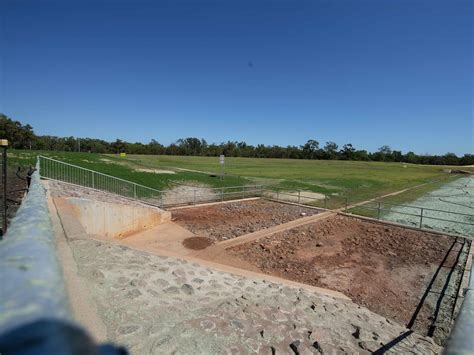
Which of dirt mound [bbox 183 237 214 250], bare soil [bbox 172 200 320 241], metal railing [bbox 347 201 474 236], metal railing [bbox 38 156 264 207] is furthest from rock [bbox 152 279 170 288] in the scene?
metal railing [bbox 347 201 474 236]

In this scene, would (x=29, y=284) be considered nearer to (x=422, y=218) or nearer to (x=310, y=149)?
(x=422, y=218)

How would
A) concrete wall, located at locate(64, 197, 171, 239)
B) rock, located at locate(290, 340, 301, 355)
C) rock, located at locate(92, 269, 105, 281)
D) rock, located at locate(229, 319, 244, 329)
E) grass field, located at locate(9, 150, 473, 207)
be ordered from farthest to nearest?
1. grass field, located at locate(9, 150, 473, 207)
2. concrete wall, located at locate(64, 197, 171, 239)
3. rock, located at locate(92, 269, 105, 281)
4. rock, located at locate(229, 319, 244, 329)
5. rock, located at locate(290, 340, 301, 355)

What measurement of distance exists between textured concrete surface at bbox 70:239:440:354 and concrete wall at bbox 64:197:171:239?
3992 mm

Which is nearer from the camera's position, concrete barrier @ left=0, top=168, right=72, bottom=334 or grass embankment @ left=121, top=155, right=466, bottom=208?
concrete barrier @ left=0, top=168, right=72, bottom=334

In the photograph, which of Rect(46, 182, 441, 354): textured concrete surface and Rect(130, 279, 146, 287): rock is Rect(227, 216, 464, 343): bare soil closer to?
Rect(46, 182, 441, 354): textured concrete surface

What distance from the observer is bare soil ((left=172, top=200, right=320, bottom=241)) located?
13.8 metres

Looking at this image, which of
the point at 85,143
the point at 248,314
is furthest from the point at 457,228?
the point at 85,143

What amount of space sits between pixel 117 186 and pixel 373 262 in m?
14.5

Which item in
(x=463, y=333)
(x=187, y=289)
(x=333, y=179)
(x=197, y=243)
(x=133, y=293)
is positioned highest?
(x=463, y=333)

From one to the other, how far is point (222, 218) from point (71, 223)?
10418 mm

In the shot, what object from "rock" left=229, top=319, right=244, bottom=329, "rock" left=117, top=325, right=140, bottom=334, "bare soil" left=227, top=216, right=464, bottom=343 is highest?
"rock" left=117, top=325, right=140, bottom=334

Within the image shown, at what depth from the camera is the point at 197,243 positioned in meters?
11.5

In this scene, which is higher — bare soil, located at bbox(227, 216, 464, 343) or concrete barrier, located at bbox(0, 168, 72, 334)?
concrete barrier, located at bbox(0, 168, 72, 334)

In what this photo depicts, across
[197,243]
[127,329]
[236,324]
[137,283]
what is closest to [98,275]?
[137,283]
